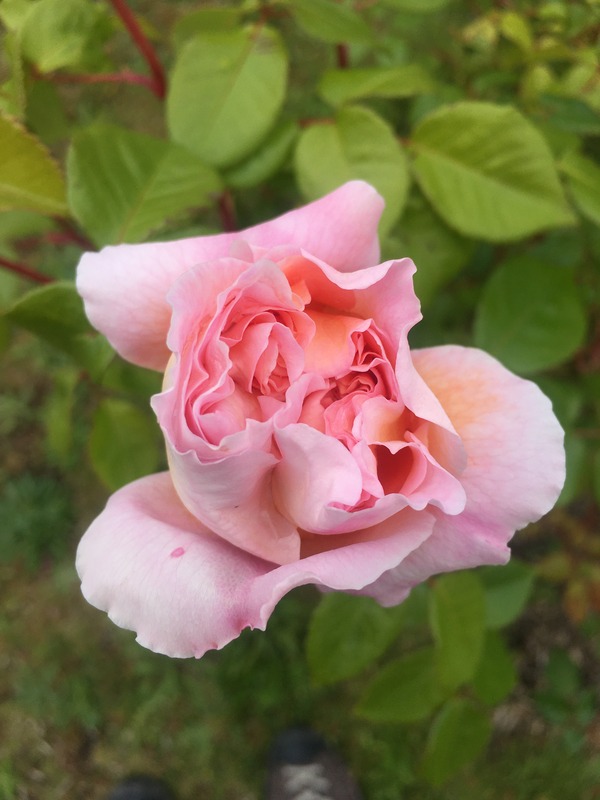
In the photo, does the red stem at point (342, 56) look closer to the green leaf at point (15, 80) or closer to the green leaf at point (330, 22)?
the green leaf at point (330, 22)

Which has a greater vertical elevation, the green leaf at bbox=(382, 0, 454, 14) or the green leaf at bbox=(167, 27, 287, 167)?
the green leaf at bbox=(382, 0, 454, 14)

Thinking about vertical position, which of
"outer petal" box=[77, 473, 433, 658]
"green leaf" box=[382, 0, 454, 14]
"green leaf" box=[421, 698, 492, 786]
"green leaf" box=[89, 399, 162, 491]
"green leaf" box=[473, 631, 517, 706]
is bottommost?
"green leaf" box=[421, 698, 492, 786]

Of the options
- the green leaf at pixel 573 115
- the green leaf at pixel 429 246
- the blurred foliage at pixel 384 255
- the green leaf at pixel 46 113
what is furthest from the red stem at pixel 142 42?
the green leaf at pixel 573 115

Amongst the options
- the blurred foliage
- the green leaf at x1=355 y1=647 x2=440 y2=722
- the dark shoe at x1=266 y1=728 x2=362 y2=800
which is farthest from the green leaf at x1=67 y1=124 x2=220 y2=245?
the dark shoe at x1=266 y1=728 x2=362 y2=800

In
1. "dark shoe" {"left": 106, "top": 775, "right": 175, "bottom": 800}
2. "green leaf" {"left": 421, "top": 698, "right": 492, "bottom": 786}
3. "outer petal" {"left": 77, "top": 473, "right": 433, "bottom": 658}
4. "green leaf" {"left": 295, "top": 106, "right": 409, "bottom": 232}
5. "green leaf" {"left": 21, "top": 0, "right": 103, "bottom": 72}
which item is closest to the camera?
"outer petal" {"left": 77, "top": 473, "right": 433, "bottom": 658}

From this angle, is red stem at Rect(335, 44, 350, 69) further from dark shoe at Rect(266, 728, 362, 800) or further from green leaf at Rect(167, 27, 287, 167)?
dark shoe at Rect(266, 728, 362, 800)

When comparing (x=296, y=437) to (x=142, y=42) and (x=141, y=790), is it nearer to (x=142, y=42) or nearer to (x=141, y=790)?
(x=142, y=42)

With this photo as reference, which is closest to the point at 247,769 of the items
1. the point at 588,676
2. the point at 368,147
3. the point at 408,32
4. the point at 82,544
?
the point at 588,676

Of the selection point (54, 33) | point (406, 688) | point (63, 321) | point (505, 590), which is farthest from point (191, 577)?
point (505, 590)
